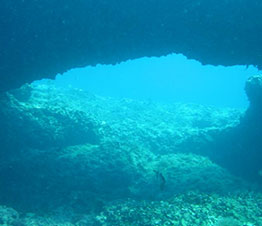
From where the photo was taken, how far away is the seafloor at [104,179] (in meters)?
10.0

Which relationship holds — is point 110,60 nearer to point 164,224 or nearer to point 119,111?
point 164,224

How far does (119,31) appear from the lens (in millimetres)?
11938

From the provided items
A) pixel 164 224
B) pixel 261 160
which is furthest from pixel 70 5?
pixel 261 160

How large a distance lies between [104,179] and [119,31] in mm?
6731

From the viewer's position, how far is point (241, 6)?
11.1 metres

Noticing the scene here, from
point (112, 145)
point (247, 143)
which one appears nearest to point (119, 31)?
point (112, 145)

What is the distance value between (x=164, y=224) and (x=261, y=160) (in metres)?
9.12

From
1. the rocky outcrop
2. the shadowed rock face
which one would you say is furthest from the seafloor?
the shadowed rock face

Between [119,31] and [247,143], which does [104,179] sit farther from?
[247,143]

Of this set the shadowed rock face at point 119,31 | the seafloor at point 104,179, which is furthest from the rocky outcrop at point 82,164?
the shadowed rock face at point 119,31

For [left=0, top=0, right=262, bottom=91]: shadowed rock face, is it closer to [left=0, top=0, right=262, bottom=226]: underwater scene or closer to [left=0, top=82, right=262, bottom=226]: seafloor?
[left=0, top=0, right=262, bottom=226]: underwater scene

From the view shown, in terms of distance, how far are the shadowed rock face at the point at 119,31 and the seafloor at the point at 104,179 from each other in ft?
12.9

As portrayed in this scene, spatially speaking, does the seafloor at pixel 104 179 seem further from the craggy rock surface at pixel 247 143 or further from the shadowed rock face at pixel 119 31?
the shadowed rock face at pixel 119 31

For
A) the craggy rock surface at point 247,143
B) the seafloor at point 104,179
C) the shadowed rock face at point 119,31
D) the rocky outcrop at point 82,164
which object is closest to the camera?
the seafloor at point 104,179
